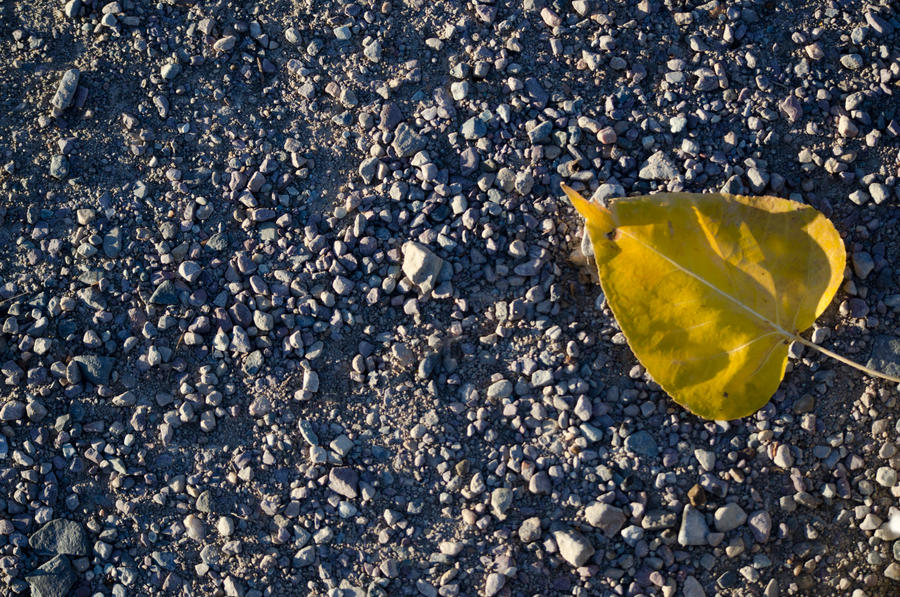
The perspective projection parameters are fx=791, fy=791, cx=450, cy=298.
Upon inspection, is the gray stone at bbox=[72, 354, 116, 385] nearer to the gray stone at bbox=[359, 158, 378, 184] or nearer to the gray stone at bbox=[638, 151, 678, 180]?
the gray stone at bbox=[359, 158, 378, 184]

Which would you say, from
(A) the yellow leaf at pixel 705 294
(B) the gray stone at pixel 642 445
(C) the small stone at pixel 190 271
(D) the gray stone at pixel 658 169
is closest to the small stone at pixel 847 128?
(A) the yellow leaf at pixel 705 294

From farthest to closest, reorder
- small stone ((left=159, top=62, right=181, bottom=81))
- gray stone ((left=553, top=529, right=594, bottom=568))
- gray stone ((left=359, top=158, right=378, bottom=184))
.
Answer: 1. small stone ((left=159, top=62, right=181, bottom=81))
2. gray stone ((left=359, top=158, right=378, bottom=184))
3. gray stone ((left=553, top=529, right=594, bottom=568))

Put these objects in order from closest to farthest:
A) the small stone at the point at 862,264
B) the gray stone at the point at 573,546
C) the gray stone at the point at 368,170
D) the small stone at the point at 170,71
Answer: the gray stone at the point at 573,546, the small stone at the point at 862,264, the gray stone at the point at 368,170, the small stone at the point at 170,71

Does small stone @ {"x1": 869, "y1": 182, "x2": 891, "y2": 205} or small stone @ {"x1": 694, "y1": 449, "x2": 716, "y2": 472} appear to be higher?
small stone @ {"x1": 869, "y1": 182, "x2": 891, "y2": 205}

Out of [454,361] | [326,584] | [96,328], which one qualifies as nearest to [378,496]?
[326,584]

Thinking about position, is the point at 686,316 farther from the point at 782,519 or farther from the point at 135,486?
the point at 135,486

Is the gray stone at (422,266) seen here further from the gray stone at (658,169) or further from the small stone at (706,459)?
the small stone at (706,459)

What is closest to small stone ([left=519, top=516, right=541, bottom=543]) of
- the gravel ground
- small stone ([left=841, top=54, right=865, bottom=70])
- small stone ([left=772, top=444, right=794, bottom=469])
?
the gravel ground
